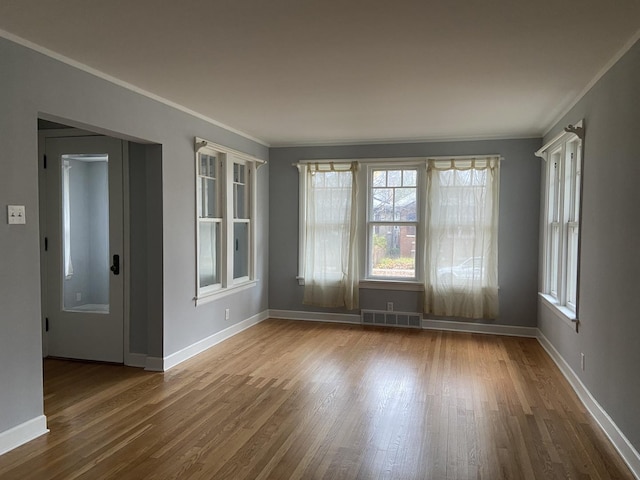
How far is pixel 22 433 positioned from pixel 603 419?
3.67 metres

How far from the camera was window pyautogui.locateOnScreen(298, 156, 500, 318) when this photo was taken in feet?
18.7

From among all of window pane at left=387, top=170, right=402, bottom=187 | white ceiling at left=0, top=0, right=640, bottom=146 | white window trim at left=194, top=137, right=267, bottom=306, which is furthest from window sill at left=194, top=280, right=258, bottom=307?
window pane at left=387, top=170, right=402, bottom=187

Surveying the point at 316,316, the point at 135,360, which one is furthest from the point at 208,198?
the point at 316,316

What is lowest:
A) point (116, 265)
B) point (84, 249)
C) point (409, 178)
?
point (116, 265)

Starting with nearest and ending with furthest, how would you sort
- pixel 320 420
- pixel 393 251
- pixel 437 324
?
pixel 320 420, pixel 437 324, pixel 393 251

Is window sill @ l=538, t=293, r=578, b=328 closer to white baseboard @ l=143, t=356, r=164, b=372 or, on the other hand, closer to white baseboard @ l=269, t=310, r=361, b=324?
white baseboard @ l=269, t=310, r=361, b=324

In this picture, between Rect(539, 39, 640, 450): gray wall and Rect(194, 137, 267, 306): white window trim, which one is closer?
Rect(539, 39, 640, 450): gray wall

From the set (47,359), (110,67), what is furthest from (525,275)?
(47,359)

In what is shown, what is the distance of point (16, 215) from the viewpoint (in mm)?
2760

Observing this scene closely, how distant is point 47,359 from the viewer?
4512 millimetres

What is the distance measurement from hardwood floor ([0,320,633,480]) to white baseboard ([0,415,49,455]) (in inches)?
2.3

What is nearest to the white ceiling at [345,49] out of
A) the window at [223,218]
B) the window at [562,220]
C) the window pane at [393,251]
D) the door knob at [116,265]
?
the window at [562,220]

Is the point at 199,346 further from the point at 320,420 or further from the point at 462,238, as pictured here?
the point at 462,238

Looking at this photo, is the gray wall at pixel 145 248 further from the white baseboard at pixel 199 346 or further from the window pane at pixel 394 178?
the window pane at pixel 394 178
